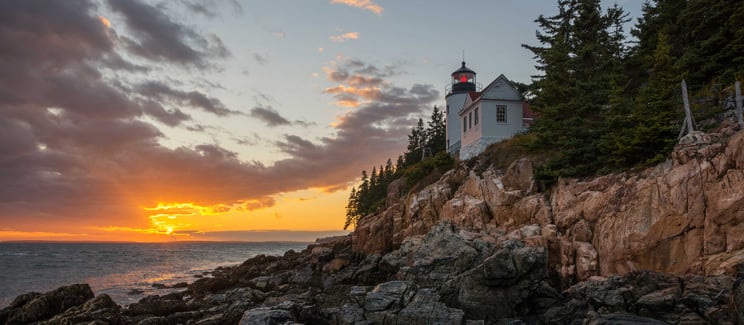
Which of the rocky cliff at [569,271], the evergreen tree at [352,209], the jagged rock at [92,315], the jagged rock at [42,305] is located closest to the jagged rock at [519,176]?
the rocky cliff at [569,271]

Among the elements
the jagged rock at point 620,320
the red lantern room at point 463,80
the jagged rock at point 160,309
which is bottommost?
the jagged rock at point 160,309

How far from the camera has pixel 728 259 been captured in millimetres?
12984

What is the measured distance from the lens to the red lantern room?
1615 inches

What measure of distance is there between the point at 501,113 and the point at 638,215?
17070mm

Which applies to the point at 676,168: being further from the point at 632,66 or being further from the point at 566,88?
the point at 632,66

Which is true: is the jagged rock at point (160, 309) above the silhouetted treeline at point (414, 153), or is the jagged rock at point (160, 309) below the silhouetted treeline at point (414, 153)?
below

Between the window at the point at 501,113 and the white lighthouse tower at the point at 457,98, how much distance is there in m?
7.30

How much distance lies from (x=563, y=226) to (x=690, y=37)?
16884mm

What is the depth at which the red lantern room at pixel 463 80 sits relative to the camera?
4103cm

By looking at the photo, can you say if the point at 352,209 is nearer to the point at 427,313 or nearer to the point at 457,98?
the point at 457,98

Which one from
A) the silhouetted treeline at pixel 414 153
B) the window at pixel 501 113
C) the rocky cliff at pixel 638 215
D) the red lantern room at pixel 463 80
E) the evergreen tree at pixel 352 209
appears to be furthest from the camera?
the evergreen tree at pixel 352 209

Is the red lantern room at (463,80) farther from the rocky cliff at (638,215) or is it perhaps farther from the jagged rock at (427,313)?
the jagged rock at (427,313)

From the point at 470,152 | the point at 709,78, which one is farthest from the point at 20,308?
the point at 709,78

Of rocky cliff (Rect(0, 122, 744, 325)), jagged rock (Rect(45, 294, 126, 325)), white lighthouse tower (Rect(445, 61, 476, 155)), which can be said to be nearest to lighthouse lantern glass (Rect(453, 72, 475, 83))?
white lighthouse tower (Rect(445, 61, 476, 155))
